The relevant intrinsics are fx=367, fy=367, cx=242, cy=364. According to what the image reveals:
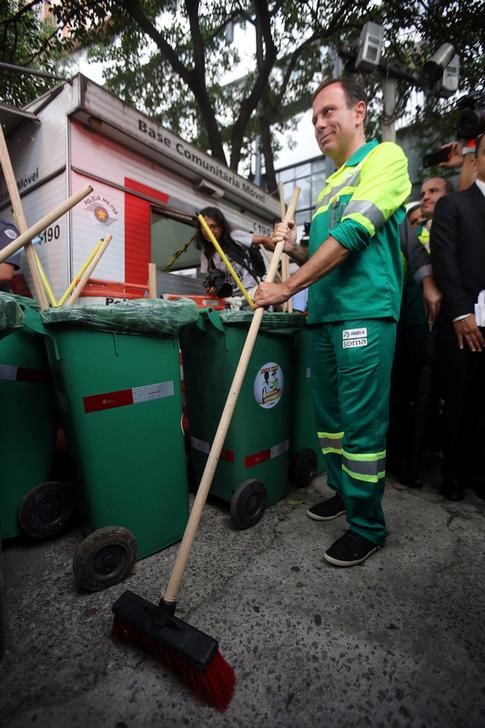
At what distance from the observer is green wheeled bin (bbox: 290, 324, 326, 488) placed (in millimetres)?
2418

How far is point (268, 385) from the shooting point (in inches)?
83.8

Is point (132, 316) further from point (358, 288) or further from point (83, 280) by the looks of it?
point (358, 288)

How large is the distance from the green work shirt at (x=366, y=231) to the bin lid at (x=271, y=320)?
0.31 metres

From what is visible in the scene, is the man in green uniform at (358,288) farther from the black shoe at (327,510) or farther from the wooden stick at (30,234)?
the wooden stick at (30,234)

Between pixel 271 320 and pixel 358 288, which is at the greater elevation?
pixel 358 288

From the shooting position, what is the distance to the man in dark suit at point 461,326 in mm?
2137

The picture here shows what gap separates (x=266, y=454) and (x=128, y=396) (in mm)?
927

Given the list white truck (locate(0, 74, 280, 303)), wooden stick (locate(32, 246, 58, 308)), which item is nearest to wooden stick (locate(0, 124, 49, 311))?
wooden stick (locate(32, 246, 58, 308))

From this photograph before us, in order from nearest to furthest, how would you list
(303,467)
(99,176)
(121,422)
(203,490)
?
(203,490), (121,422), (303,467), (99,176)

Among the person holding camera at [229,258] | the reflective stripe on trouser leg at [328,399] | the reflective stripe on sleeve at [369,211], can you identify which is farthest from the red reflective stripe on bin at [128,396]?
the person holding camera at [229,258]

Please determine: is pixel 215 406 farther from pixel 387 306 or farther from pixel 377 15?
pixel 377 15

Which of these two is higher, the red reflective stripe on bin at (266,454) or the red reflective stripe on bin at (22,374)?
the red reflective stripe on bin at (22,374)

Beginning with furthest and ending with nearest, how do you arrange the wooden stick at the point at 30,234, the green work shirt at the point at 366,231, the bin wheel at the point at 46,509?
the bin wheel at the point at 46,509, the green work shirt at the point at 366,231, the wooden stick at the point at 30,234

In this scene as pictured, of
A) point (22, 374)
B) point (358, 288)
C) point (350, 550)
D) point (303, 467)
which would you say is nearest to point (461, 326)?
point (358, 288)
